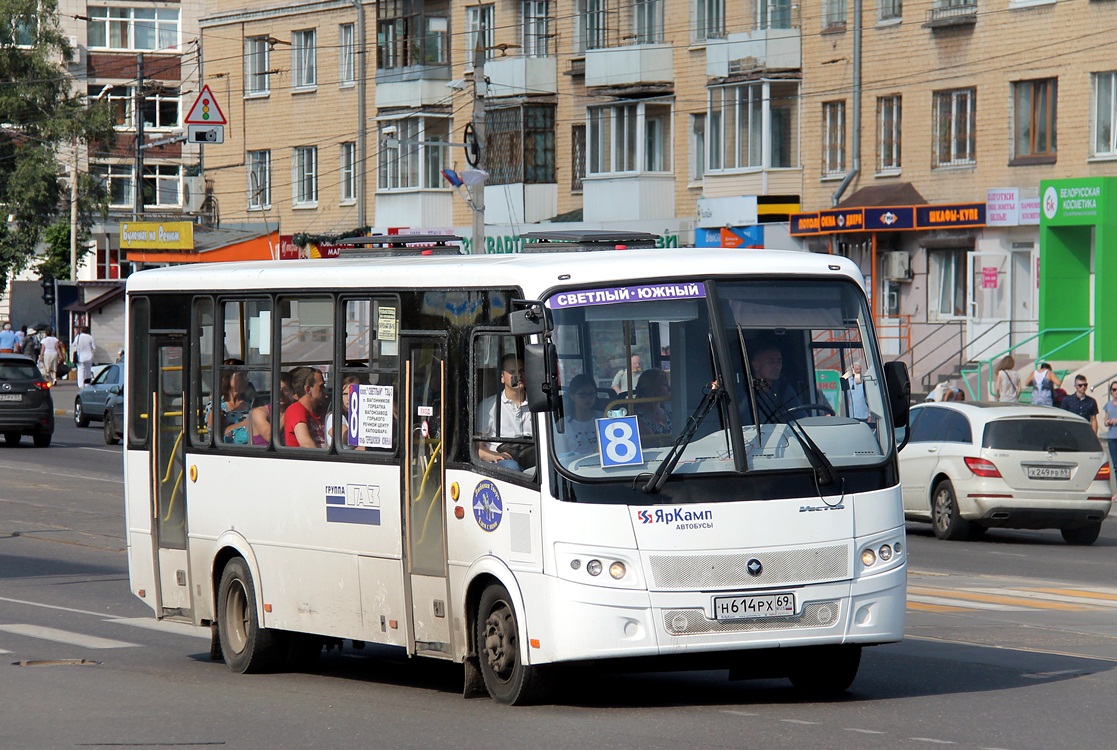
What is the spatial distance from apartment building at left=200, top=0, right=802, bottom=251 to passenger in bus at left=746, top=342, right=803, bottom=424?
27.6 meters

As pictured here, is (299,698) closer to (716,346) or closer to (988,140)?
(716,346)

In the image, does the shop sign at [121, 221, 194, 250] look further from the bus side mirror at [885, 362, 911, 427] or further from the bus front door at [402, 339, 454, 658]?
the bus side mirror at [885, 362, 911, 427]

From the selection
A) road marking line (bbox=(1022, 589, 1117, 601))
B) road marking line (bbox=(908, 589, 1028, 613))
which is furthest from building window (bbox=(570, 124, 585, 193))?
road marking line (bbox=(908, 589, 1028, 613))

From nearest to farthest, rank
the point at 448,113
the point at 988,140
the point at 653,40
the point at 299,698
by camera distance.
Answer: the point at 299,698 < the point at 988,140 < the point at 653,40 < the point at 448,113

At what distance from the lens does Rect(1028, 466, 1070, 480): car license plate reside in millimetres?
21672

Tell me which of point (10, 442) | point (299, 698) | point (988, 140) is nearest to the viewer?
point (299, 698)

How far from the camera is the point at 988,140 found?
39875 millimetres

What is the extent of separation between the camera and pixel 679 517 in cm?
957

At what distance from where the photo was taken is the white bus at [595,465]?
9562 mm

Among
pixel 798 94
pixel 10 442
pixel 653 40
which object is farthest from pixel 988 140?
pixel 10 442

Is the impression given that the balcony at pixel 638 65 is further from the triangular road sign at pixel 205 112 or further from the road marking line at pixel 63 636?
the road marking line at pixel 63 636

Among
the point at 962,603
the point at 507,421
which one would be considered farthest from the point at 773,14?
the point at 507,421

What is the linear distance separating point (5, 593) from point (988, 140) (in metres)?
27.2

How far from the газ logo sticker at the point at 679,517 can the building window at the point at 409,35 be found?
154 feet
